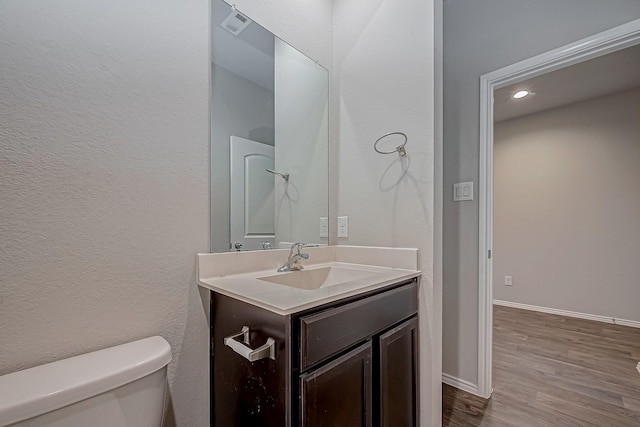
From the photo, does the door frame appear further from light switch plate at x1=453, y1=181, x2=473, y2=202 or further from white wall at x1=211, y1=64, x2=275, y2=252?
white wall at x1=211, y1=64, x2=275, y2=252

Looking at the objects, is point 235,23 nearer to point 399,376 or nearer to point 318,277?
point 318,277

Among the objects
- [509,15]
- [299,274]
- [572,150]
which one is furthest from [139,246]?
[572,150]

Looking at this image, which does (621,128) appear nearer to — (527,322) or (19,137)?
(527,322)

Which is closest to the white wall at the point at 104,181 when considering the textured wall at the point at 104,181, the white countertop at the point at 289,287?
the textured wall at the point at 104,181

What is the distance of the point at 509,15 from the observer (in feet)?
5.63

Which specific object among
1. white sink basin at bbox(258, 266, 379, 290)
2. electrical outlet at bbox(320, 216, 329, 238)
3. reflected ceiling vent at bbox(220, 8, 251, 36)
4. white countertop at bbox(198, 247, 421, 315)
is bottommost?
white sink basin at bbox(258, 266, 379, 290)

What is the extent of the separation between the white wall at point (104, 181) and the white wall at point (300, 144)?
435mm

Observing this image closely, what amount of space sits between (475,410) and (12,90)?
2414 millimetres

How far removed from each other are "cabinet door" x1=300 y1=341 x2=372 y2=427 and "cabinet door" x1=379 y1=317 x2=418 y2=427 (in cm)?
10

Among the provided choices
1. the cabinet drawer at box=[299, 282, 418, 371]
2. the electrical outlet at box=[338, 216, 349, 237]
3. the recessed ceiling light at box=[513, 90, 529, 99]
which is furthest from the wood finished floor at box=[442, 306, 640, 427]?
the recessed ceiling light at box=[513, 90, 529, 99]

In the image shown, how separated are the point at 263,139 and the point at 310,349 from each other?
992 millimetres

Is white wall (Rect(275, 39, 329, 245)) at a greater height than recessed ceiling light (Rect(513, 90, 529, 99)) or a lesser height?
lesser

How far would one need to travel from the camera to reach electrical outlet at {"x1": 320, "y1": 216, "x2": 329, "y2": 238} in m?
1.62

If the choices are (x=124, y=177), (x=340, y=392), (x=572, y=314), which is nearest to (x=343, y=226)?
(x=340, y=392)
